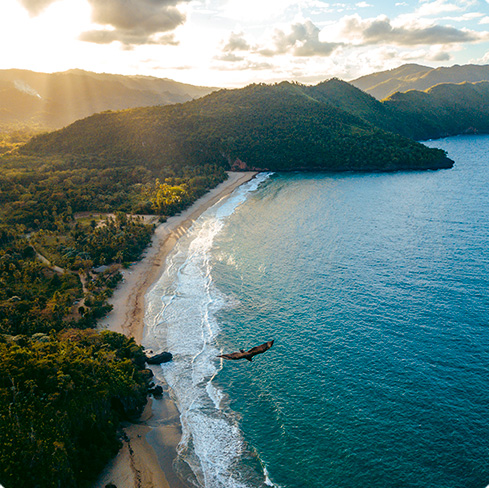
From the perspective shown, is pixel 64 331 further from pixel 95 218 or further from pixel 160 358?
pixel 95 218

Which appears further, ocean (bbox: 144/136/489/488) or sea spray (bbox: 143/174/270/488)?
sea spray (bbox: 143/174/270/488)

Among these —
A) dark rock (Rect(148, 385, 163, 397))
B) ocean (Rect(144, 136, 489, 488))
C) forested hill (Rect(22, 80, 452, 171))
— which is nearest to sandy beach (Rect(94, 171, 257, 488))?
dark rock (Rect(148, 385, 163, 397))

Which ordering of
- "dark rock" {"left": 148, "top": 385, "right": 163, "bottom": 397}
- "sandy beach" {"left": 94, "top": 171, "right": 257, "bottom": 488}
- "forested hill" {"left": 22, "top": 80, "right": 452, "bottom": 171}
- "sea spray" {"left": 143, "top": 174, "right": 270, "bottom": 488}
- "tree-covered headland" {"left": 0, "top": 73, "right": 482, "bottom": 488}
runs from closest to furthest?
"sandy beach" {"left": 94, "top": 171, "right": 257, "bottom": 488}
"tree-covered headland" {"left": 0, "top": 73, "right": 482, "bottom": 488}
"sea spray" {"left": 143, "top": 174, "right": 270, "bottom": 488}
"dark rock" {"left": 148, "top": 385, "right": 163, "bottom": 397}
"forested hill" {"left": 22, "top": 80, "right": 452, "bottom": 171}

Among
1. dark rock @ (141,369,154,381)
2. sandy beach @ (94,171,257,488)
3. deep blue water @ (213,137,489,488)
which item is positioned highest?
deep blue water @ (213,137,489,488)

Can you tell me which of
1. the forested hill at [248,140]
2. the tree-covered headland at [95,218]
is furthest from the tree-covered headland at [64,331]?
the forested hill at [248,140]

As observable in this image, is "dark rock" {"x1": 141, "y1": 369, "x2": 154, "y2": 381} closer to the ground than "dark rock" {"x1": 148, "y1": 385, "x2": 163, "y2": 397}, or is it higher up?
higher up

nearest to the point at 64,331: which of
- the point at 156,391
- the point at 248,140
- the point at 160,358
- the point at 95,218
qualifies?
the point at 160,358

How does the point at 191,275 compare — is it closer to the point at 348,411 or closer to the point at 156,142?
the point at 348,411

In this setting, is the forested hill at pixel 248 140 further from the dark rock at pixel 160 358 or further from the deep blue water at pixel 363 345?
the dark rock at pixel 160 358

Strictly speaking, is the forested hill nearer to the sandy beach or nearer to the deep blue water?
the deep blue water
